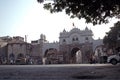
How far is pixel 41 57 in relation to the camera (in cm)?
8662

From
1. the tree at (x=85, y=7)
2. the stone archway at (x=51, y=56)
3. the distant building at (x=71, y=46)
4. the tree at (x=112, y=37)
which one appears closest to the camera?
the tree at (x=85, y=7)

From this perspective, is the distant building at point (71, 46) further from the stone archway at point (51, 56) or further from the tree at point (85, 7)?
the tree at point (85, 7)

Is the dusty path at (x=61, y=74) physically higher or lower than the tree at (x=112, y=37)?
lower

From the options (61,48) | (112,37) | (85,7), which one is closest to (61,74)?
(85,7)

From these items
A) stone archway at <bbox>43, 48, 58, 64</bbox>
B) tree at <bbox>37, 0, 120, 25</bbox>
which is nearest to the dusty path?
tree at <bbox>37, 0, 120, 25</bbox>

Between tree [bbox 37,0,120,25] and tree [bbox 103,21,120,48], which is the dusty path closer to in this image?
tree [bbox 37,0,120,25]

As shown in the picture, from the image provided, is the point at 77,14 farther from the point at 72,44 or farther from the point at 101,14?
the point at 72,44

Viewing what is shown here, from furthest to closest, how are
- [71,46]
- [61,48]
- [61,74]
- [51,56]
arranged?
[61,48], [71,46], [51,56], [61,74]

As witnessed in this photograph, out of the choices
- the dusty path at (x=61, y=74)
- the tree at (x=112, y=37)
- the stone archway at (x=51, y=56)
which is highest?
the tree at (x=112, y=37)

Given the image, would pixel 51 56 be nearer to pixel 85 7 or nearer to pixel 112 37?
pixel 112 37

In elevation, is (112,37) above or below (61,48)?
above

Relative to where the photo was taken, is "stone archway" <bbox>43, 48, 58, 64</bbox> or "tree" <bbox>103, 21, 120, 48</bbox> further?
"stone archway" <bbox>43, 48, 58, 64</bbox>

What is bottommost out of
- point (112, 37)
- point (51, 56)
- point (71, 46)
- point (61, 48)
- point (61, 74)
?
point (61, 74)

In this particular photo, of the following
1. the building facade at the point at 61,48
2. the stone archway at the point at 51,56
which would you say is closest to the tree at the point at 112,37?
the building facade at the point at 61,48
